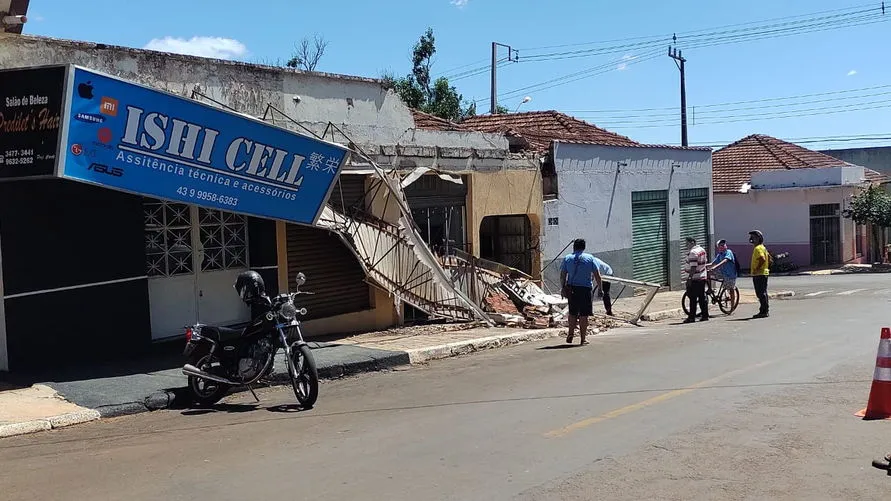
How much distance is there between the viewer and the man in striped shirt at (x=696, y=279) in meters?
17.8

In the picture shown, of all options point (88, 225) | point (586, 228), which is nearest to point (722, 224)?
point (586, 228)

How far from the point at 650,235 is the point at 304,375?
18243 mm

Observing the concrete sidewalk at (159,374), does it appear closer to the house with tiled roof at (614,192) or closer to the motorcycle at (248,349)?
the motorcycle at (248,349)

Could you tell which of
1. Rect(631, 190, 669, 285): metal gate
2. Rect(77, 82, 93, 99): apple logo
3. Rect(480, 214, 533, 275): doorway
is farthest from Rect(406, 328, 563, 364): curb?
Rect(631, 190, 669, 285): metal gate

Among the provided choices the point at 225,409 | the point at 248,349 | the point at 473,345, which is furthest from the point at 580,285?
the point at 225,409

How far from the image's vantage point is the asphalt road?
594cm

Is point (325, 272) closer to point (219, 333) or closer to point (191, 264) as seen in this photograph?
point (191, 264)

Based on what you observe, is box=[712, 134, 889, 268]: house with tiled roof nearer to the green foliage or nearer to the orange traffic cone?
the green foliage

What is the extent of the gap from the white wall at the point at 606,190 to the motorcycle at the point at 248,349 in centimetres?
1233

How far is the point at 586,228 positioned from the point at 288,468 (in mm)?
16710

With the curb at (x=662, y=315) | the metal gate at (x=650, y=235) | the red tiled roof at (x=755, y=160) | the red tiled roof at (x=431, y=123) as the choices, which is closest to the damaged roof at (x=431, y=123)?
the red tiled roof at (x=431, y=123)

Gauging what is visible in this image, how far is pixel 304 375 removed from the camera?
8961 mm

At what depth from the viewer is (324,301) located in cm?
1432

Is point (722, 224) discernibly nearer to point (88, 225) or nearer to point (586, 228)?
point (586, 228)
